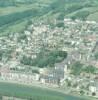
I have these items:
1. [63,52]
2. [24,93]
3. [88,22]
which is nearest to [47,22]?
[88,22]

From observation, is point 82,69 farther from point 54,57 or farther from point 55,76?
point 54,57

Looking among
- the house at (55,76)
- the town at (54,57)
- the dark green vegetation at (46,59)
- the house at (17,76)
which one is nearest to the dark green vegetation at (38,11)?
the town at (54,57)

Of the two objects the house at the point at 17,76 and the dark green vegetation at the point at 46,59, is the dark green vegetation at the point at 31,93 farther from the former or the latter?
the dark green vegetation at the point at 46,59

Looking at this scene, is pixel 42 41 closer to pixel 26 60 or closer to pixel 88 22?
pixel 26 60

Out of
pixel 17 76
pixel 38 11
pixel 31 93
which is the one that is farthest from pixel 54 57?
pixel 38 11

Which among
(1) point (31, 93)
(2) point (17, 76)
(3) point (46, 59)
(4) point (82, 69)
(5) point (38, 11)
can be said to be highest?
(5) point (38, 11)

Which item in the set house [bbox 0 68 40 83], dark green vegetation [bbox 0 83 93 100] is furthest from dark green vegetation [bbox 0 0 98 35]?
dark green vegetation [bbox 0 83 93 100]

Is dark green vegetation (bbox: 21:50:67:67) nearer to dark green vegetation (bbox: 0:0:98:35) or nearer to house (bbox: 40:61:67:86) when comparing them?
house (bbox: 40:61:67:86)
